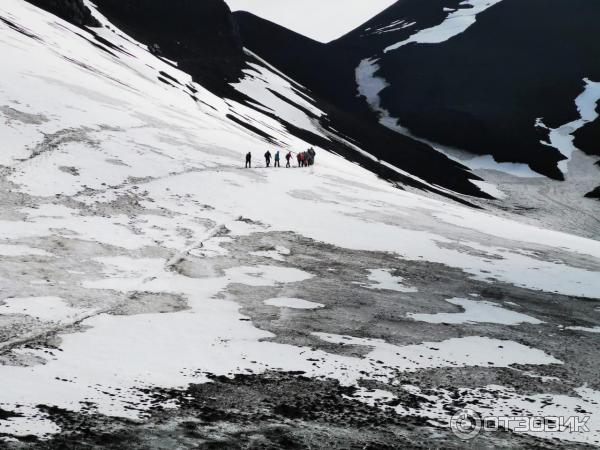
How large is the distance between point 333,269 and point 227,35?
107m

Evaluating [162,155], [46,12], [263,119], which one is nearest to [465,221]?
[162,155]

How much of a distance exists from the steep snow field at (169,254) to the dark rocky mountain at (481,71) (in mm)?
76675

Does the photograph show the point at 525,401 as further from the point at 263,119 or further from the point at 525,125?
the point at 525,125

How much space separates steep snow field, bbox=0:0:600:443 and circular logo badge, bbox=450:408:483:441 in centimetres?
32

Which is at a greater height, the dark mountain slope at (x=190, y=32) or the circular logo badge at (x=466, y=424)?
the dark mountain slope at (x=190, y=32)

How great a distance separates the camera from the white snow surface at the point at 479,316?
50.6 feet

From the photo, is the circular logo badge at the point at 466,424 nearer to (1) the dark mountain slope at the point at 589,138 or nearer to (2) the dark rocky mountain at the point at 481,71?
(2) the dark rocky mountain at the point at 481,71

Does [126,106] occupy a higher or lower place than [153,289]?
higher

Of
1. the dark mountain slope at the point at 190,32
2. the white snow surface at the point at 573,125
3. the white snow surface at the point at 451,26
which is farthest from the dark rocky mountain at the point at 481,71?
the dark mountain slope at the point at 190,32

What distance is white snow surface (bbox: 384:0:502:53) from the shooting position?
15231 centimetres

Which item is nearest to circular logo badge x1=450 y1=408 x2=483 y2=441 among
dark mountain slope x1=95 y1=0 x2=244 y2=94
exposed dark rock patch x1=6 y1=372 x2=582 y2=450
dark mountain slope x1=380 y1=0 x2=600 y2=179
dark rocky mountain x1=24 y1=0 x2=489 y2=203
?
exposed dark rock patch x1=6 y1=372 x2=582 y2=450

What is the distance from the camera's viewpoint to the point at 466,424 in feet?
29.3

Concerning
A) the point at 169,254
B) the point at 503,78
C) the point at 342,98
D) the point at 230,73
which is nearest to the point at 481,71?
the point at 503,78

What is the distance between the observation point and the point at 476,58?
A: 139000 millimetres
